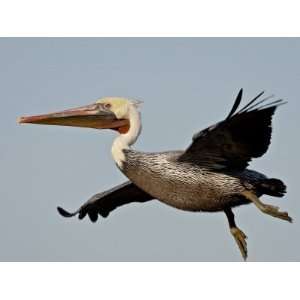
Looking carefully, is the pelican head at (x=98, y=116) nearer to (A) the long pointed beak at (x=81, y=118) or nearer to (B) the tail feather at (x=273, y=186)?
(A) the long pointed beak at (x=81, y=118)

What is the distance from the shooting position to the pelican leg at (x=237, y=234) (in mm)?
9094

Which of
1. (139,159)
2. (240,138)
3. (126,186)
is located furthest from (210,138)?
(126,186)

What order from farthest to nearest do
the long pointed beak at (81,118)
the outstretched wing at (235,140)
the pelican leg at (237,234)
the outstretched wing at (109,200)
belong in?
the outstretched wing at (109,200)
the long pointed beak at (81,118)
the pelican leg at (237,234)
the outstretched wing at (235,140)

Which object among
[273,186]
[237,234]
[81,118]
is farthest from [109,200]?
[273,186]

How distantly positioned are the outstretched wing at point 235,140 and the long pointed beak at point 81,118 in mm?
1091

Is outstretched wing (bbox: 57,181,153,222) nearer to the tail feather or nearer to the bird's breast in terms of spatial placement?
the bird's breast

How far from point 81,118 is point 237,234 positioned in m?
2.30

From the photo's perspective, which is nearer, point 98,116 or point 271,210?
point 271,210

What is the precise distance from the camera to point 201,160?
8727 mm

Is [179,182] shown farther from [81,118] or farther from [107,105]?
[81,118]

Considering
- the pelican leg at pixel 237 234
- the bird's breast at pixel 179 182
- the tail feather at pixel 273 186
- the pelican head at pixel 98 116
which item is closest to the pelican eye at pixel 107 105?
the pelican head at pixel 98 116

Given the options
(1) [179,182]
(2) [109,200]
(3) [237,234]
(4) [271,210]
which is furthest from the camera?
(2) [109,200]

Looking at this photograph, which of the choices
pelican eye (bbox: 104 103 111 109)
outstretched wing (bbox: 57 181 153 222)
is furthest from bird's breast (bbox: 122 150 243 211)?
outstretched wing (bbox: 57 181 153 222)

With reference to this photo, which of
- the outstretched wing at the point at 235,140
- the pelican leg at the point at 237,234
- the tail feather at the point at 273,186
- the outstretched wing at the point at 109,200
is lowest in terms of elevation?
the pelican leg at the point at 237,234
